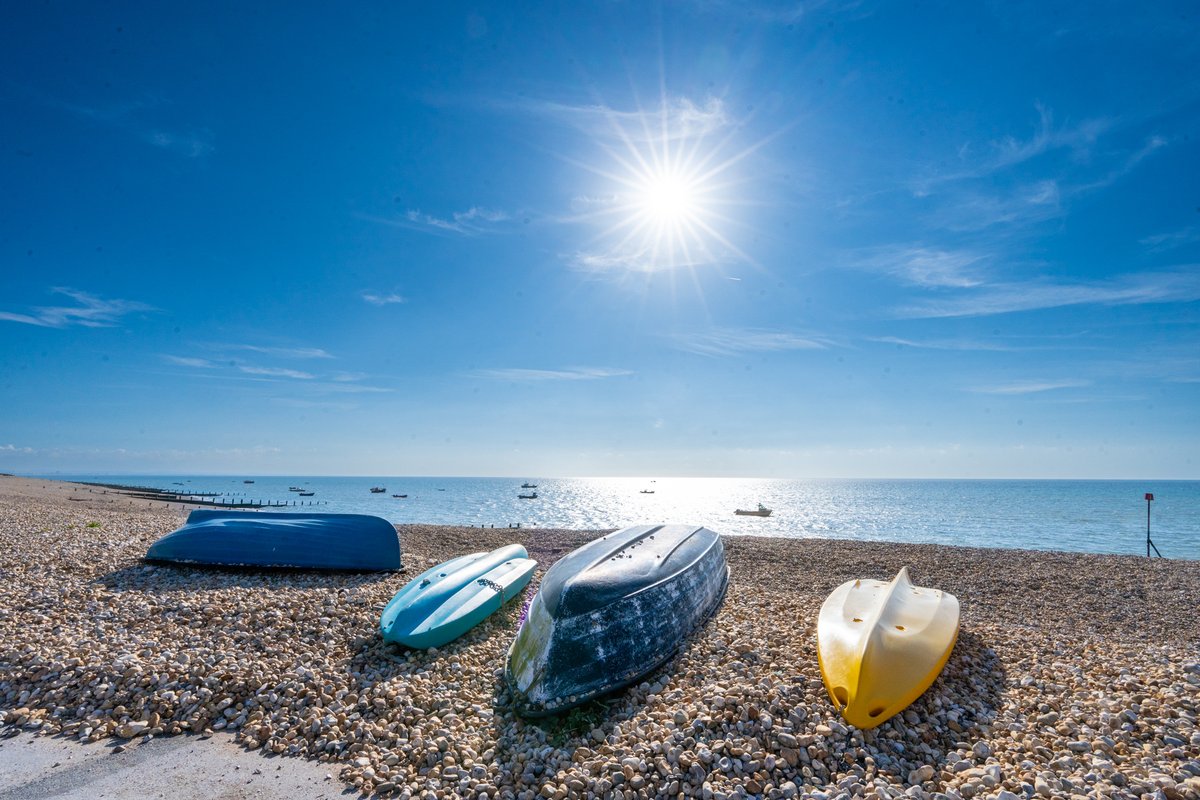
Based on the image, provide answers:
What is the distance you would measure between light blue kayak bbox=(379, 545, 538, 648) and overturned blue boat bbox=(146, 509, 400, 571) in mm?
1585

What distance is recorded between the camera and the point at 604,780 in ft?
12.7

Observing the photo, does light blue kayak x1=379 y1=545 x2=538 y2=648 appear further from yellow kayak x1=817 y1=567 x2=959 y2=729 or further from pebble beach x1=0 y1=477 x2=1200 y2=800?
yellow kayak x1=817 y1=567 x2=959 y2=729

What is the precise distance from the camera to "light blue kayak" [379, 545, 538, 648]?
245 inches

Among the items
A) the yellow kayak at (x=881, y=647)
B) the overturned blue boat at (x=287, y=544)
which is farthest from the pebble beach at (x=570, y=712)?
the overturned blue boat at (x=287, y=544)

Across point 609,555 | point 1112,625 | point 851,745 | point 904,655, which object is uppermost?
point 609,555

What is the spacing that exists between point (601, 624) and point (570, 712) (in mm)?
738

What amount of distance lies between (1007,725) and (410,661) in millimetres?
5068

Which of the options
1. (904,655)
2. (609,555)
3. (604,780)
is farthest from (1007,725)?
(609,555)

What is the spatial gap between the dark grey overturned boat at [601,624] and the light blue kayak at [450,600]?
1036 mm

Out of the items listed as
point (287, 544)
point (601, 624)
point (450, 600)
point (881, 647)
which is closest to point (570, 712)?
point (601, 624)

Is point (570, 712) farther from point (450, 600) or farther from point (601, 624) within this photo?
point (450, 600)

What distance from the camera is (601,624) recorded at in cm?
527

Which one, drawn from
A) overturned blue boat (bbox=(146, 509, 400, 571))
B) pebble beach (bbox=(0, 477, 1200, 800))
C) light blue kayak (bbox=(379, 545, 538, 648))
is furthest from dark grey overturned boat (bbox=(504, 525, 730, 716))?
overturned blue boat (bbox=(146, 509, 400, 571))

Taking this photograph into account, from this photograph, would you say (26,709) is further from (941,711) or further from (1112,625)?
(1112,625)
